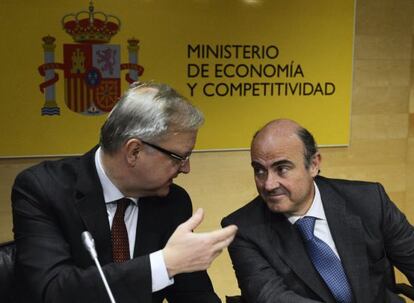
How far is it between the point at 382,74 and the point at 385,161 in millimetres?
634

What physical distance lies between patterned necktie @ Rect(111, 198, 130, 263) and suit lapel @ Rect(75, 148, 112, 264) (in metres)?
0.03

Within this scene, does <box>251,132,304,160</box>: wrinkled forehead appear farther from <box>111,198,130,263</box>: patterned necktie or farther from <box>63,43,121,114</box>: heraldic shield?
<box>63,43,121,114</box>: heraldic shield

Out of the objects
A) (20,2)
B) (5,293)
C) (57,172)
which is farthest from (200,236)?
(20,2)

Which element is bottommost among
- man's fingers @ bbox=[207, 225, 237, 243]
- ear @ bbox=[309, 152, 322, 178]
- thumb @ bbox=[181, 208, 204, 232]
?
man's fingers @ bbox=[207, 225, 237, 243]

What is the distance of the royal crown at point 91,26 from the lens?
306 cm

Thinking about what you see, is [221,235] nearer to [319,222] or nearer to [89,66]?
[319,222]

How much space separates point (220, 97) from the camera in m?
3.39

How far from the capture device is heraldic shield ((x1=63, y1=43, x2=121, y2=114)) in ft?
10.2

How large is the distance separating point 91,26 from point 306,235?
178 cm

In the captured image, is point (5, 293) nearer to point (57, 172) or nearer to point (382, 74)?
point (57, 172)

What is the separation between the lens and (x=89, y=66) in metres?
3.13

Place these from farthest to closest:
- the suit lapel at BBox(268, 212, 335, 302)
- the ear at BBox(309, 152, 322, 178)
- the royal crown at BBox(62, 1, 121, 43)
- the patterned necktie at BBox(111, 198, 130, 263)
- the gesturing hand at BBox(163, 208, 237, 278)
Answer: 1. the royal crown at BBox(62, 1, 121, 43)
2. the ear at BBox(309, 152, 322, 178)
3. the suit lapel at BBox(268, 212, 335, 302)
4. the patterned necktie at BBox(111, 198, 130, 263)
5. the gesturing hand at BBox(163, 208, 237, 278)

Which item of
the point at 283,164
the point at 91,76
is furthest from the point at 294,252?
the point at 91,76

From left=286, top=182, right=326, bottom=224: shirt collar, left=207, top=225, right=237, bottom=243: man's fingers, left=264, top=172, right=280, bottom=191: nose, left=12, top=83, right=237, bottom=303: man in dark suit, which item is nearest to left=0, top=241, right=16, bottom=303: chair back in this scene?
left=12, top=83, right=237, bottom=303: man in dark suit
